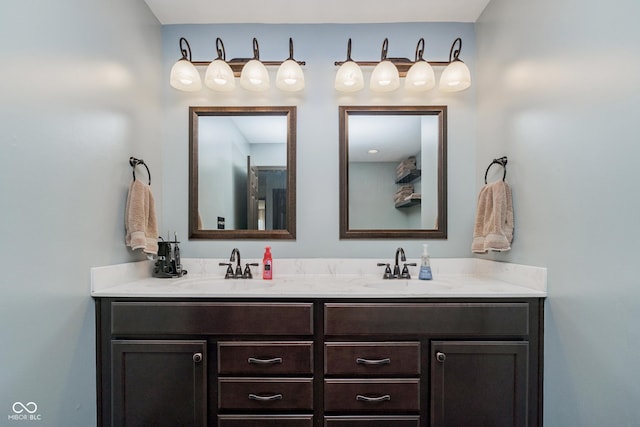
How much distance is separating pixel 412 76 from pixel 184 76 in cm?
134

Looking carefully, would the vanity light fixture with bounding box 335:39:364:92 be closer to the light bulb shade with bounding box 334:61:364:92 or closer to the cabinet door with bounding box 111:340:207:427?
the light bulb shade with bounding box 334:61:364:92

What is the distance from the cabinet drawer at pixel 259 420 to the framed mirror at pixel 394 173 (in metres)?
0.99

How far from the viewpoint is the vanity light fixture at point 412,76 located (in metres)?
1.88

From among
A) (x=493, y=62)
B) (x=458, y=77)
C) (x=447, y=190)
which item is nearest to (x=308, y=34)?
(x=458, y=77)

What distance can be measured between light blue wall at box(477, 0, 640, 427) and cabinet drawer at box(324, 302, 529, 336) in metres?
0.16

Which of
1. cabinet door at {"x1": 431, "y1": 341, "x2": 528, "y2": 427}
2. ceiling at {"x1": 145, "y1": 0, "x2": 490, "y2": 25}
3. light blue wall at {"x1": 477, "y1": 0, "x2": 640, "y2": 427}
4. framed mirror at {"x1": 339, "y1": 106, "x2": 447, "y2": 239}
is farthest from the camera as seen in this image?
framed mirror at {"x1": 339, "y1": 106, "x2": 447, "y2": 239}

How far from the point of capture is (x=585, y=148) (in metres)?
1.18

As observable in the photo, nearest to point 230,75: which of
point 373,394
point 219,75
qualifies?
point 219,75

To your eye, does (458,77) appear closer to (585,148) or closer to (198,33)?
(585,148)

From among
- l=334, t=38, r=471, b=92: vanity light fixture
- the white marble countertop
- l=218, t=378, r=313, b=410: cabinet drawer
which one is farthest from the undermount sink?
l=334, t=38, r=471, b=92: vanity light fixture

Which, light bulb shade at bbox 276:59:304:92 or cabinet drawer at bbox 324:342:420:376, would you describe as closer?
cabinet drawer at bbox 324:342:420:376

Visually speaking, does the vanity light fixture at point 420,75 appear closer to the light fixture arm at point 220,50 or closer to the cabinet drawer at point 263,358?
the light fixture arm at point 220,50

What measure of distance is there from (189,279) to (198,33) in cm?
153

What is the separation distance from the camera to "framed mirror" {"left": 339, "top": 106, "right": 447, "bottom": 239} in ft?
6.51
